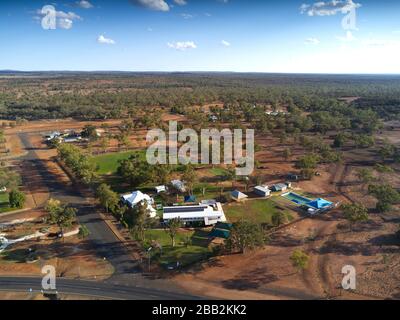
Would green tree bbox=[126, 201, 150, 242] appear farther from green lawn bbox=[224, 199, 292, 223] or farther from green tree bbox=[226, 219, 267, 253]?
green lawn bbox=[224, 199, 292, 223]

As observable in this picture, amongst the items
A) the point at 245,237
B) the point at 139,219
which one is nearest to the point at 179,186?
the point at 139,219

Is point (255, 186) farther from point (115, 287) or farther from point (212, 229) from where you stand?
point (115, 287)

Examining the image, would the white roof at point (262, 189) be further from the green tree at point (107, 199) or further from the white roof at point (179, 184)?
the green tree at point (107, 199)

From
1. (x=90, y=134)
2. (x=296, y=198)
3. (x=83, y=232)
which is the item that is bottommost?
(x=83, y=232)

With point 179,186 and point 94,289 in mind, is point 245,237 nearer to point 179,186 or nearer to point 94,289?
point 94,289

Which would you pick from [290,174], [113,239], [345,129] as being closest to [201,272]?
Answer: [113,239]

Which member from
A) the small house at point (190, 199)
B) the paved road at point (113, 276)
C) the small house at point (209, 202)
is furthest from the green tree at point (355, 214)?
the paved road at point (113, 276)

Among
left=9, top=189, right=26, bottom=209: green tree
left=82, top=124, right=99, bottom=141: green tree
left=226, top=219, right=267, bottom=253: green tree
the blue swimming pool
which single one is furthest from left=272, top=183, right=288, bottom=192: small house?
left=82, top=124, right=99, bottom=141: green tree
